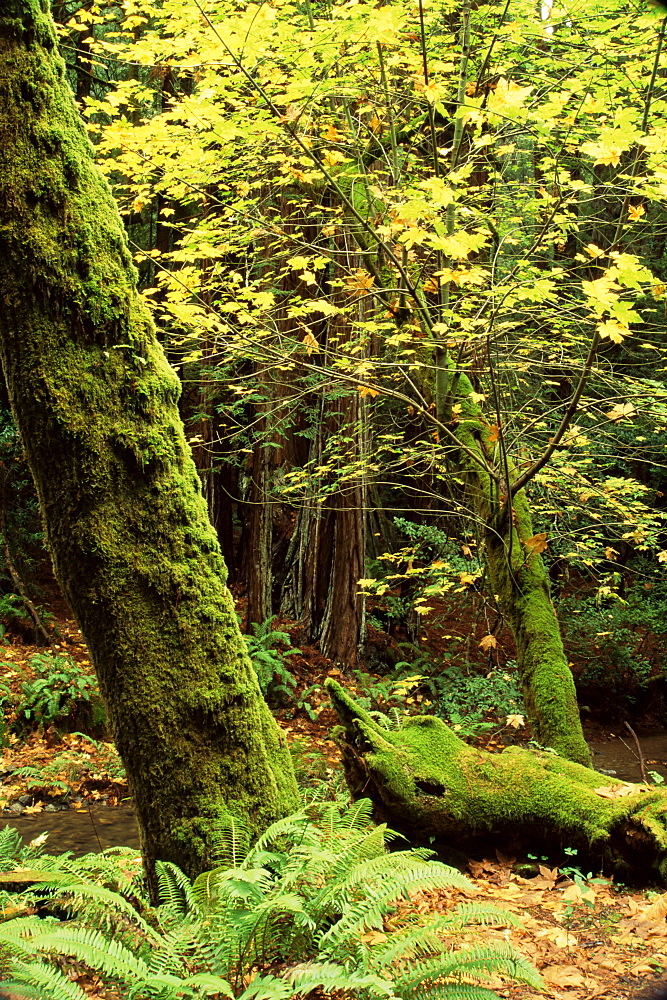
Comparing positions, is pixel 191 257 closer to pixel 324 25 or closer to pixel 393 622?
pixel 324 25

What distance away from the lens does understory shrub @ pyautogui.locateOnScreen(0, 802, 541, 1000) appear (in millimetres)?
2229

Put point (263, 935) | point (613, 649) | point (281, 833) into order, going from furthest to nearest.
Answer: point (613, 649), point (281, 833), point (263, 935)

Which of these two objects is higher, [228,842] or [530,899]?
[228,842]

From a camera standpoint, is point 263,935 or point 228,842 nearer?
point 263,935

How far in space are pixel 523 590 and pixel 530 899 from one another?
3018 mm

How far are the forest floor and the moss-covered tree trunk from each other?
1.70 meters

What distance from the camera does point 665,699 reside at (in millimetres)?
12195

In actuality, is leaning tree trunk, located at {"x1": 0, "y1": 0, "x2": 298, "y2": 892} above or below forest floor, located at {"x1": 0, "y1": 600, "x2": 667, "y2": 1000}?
above

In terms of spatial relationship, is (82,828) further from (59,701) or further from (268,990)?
(268,990)

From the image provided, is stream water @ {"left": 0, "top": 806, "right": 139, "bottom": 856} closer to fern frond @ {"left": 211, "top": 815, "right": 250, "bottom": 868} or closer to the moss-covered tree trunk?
fern frond @ {"left": 211, "top": 815, "right": 250, "bottom": 868}

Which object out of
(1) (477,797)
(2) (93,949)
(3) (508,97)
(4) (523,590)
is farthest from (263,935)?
(4) (523,590)

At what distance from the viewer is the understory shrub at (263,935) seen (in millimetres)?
2229

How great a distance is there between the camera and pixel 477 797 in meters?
4.64

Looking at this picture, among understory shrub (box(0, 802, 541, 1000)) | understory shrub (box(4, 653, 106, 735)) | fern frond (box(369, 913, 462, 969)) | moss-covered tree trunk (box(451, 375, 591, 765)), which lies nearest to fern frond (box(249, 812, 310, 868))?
understory shrub (box(0, 802, 541, 1000))
